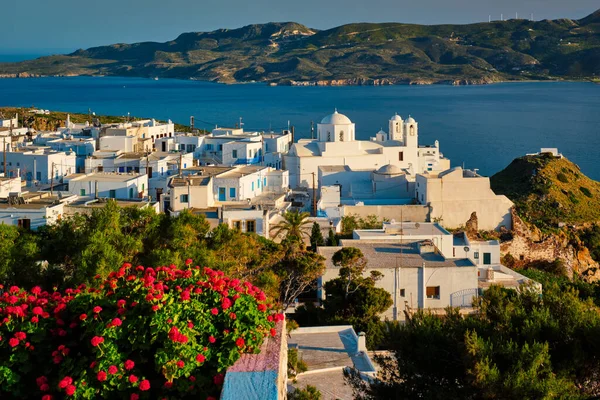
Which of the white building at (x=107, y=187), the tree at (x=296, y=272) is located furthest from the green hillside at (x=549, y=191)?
the tree at (x=296, y=272)

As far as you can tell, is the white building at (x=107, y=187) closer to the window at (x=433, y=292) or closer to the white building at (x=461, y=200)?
the white building at (x=461, y=200)

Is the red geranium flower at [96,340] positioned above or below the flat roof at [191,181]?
above

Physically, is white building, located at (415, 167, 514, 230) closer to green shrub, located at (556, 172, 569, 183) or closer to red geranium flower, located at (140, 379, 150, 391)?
green shrub, located at (556, 172, 569, 183)

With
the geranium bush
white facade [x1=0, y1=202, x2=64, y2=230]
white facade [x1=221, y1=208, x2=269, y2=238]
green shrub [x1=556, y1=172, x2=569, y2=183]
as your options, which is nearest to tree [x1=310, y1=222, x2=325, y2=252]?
white facade [x1=221, y1=208, x2=269, y2=238]

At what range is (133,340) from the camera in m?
5.84

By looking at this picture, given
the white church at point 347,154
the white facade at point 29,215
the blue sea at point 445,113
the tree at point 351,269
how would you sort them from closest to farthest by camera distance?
the tree at point 351,269 → the white facade at point 29,215 → the white church at point 347,154 → the blue sea at point 445,113

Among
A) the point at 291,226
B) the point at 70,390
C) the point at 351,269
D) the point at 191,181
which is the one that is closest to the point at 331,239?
the point at 291,226

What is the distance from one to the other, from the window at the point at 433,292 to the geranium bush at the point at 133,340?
10.6 metres

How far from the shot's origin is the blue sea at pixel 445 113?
68.2 metres

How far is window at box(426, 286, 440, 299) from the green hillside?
14434 mm

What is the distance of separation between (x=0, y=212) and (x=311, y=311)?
7.32 m

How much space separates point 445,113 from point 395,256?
91.2 m

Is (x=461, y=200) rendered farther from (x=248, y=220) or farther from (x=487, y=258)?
(x=248, y=220)

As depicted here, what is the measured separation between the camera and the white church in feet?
109
